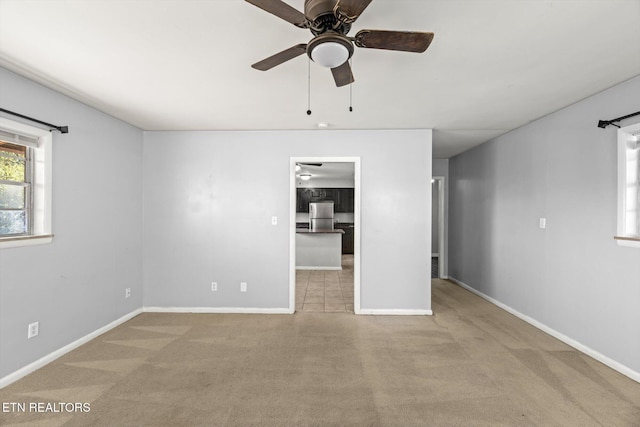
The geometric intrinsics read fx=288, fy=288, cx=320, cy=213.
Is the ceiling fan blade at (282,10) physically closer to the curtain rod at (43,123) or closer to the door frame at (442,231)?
the curtain rod at (43,123)

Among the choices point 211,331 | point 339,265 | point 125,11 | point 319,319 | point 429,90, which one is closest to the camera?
point 125,11

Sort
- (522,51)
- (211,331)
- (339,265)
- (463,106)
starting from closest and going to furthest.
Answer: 1. (522,51)
2. (463,106)
3. (211,331)
4. (339,265)

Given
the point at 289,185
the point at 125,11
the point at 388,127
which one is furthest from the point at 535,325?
the point at 125,11

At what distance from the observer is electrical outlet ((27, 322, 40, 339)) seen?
2.38 m

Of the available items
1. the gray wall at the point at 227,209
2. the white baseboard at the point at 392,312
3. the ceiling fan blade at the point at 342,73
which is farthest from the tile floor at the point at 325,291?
the ceiling fan blade at the point at 342,73

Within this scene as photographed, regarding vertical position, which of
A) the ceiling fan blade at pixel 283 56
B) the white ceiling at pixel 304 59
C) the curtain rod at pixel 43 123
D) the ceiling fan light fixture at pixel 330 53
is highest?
the white ceiling at pixel 304 59

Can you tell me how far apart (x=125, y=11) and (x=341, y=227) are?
781 cm

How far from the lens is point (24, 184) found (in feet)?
7.94

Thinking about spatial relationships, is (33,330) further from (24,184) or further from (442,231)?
(442,231)

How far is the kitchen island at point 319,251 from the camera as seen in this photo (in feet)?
21.9

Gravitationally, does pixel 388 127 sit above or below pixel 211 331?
above

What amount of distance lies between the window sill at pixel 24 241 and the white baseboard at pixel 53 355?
38.9 inches

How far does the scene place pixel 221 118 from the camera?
3.35 metres

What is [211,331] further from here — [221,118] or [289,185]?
[221,118]
